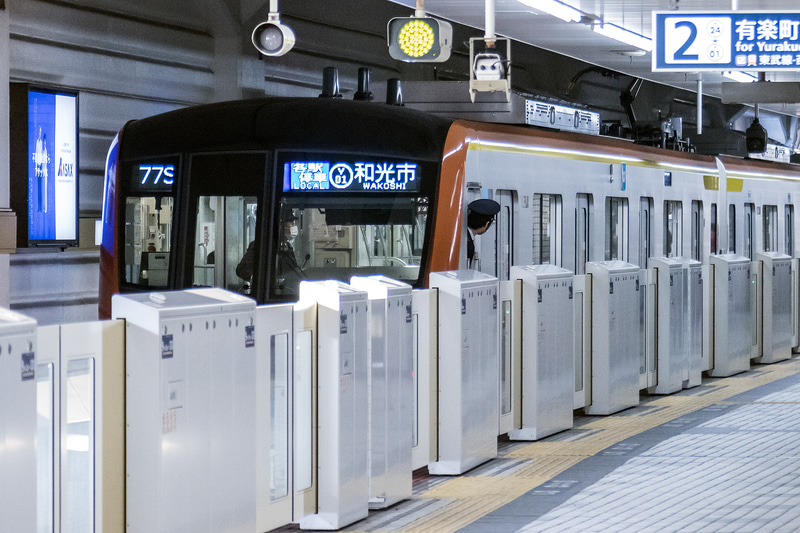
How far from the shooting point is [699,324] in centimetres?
1302

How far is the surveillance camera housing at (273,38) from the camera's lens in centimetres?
996

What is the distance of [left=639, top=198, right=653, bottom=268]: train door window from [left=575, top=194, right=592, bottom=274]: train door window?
180cm

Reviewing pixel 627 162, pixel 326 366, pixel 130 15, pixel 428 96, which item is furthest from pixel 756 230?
pixel 326 366

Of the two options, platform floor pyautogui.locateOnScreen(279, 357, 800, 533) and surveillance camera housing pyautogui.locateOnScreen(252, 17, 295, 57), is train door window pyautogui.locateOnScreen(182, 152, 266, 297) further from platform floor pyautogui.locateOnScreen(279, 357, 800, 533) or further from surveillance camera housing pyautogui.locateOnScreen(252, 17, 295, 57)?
platform floor pyautogui.locateOnScreen(279, 357, 800, 533)

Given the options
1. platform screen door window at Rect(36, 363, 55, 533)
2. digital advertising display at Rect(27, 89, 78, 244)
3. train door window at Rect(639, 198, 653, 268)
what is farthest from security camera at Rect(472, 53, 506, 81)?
platform screen door window at Rect(36, 363, 55, 533)

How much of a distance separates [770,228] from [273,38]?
488 inches

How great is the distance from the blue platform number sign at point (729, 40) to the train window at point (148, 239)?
16.5 feet

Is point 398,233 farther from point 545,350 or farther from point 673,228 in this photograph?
point 673,228

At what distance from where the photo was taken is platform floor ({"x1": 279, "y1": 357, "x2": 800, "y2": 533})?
21.3 ft

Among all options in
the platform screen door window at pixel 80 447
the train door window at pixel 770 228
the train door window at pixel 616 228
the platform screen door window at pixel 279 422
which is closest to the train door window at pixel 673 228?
the train door window at pixel 616 228

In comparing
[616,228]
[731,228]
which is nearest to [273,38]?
[616,228]

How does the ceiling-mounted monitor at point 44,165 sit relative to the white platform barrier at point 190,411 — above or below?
above

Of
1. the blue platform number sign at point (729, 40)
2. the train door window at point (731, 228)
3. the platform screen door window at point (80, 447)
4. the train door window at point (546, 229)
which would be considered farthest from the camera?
the train door window at point (731, 228)

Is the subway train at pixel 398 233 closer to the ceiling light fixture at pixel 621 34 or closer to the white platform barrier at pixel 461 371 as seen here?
the white platform barrier at pixel 461 371
